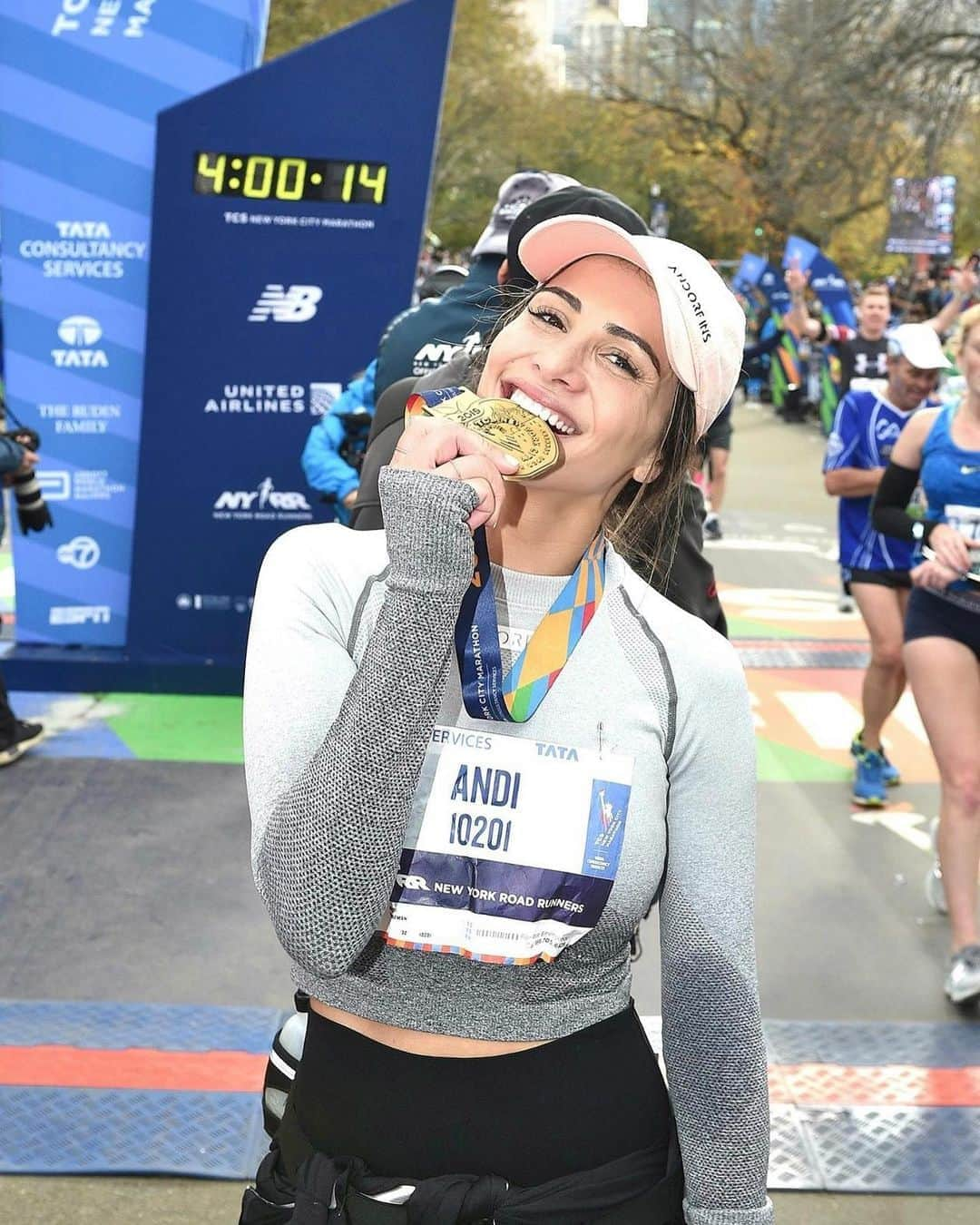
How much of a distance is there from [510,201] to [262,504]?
373 centimetres

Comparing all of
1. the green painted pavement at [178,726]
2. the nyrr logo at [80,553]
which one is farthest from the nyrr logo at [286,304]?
the green painted pavement at [178,726]

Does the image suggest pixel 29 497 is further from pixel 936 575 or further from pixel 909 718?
pixel 909 718

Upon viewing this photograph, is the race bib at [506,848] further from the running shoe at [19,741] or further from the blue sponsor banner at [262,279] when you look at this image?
the blue sponsor banner at [262,279]

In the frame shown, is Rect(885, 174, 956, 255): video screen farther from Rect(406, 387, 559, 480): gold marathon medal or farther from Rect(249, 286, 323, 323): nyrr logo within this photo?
Rect(406, 387, 559, 480): gold marathon medal

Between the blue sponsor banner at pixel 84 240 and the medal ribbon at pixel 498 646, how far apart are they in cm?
613

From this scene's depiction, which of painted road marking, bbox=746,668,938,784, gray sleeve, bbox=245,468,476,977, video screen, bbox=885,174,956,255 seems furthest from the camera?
video screen, bbox=885,174,956,255

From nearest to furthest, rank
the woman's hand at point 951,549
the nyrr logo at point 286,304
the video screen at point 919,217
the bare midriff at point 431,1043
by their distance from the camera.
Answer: the bare midriff at point 431,1043 → the woman's hand at point 951,549 → the nyrr logo at point 286,304 → the video screen at point 919,217

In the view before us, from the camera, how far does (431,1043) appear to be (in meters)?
1.67

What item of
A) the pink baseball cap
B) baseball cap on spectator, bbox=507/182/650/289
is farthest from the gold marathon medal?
baseball cap on spectator, bbox=507/182/650/289

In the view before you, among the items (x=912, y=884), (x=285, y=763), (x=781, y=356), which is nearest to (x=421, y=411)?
(x=285, y=763)

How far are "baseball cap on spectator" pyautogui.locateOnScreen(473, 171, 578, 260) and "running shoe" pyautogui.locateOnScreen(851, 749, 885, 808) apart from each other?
3247 mm

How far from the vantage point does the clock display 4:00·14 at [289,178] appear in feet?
22.9

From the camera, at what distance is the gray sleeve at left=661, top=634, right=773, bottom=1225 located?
1718 millimetres

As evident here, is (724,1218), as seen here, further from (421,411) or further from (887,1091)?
(887,1091)
